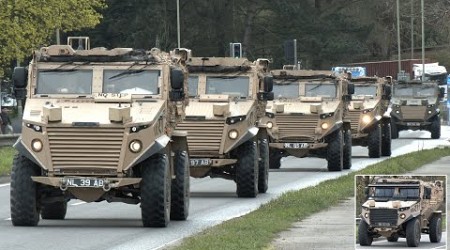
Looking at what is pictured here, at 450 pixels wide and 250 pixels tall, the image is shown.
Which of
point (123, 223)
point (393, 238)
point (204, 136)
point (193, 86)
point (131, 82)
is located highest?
point (131, 82)

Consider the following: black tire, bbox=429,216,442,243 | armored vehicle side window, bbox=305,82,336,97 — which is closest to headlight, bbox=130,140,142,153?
black tire, bbox=429,216,442,243

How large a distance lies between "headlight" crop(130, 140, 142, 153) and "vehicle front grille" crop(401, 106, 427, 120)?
42.8 meters

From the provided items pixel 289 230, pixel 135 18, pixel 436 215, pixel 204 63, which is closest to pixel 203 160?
pixel 204 63

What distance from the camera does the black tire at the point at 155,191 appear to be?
1909 cm

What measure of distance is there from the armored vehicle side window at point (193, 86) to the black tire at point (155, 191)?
8.12 meters

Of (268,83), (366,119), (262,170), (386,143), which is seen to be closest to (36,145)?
(262,170)

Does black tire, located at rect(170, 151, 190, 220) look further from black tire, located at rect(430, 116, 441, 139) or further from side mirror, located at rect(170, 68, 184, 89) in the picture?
black tire, located at rect(430, 116, 441, 139)

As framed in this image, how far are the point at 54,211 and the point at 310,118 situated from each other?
15.1m

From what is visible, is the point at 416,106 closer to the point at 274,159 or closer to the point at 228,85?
the point at 274,159

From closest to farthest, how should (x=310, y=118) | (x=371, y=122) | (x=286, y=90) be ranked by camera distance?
(x=310, y=118), (x=286, y=90), (x=371, y=122)

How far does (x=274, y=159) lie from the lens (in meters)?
37.2

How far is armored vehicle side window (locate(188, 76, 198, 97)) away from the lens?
27.5 metres

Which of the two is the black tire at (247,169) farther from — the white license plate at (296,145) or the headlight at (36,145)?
the white license plate at (296,145)

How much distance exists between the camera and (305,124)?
116 feet
